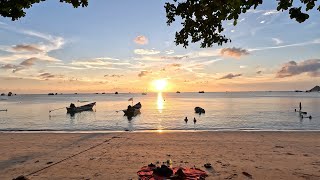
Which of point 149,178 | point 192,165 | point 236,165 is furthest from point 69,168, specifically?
point 236,165

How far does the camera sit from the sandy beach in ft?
51.0

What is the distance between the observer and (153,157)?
19391 mm

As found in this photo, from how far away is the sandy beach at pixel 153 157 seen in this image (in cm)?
1555

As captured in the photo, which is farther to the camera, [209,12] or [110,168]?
[110,168]

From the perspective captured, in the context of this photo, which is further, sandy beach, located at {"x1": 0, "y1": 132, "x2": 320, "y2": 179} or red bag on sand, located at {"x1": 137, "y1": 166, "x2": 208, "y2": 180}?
sandy beach, located at {"x1": 0, "y1": 132, "x2": 320, "y2": 179}

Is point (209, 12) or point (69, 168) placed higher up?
point (209, 12)

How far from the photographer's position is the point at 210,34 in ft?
26.8

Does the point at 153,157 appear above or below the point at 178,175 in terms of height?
below

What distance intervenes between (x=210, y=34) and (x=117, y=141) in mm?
20069

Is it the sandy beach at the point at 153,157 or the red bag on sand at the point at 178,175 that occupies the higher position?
the red bag on sand at the point at 178,175

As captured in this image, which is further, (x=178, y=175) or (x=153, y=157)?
(x=153, y=157)

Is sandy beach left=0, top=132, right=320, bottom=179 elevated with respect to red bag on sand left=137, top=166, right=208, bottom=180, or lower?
lower

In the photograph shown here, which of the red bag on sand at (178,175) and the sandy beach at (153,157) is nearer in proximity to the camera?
A: the red bag on sand at (178,175)

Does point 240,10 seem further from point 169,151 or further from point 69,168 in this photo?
point 169,151
